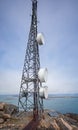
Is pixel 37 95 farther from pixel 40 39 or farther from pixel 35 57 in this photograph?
pixel 40 39

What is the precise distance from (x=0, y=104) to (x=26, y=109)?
5.12 metres

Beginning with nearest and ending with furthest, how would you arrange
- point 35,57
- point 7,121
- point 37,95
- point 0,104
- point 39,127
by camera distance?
point 39,127 < point 7,121 < point 0,104 < point 37,95 < point 35,57

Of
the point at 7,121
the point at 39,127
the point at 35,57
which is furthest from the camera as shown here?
the point at 35,57

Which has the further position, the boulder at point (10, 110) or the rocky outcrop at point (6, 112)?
the boulder at point (10, 110)

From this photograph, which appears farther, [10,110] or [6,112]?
[10,110]

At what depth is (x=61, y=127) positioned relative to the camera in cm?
1816

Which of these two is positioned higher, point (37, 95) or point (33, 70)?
point (33, 70)

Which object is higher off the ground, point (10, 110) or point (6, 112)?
point (10, 110)

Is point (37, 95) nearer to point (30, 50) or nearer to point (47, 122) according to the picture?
point (47, 122)

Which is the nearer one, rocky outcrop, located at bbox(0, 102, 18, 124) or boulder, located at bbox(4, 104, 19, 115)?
rocky outcrop, located at bbox(0, 102, 18, 124)

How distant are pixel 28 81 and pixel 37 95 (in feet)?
10.4

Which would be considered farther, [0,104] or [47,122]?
[0,104]

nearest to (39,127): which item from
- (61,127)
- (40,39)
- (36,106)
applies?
(61,127)

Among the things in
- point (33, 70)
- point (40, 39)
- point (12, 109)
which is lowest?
point (12, 109)
